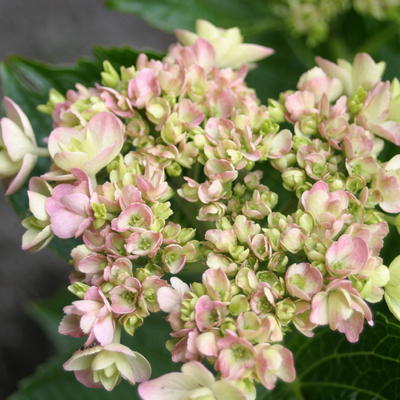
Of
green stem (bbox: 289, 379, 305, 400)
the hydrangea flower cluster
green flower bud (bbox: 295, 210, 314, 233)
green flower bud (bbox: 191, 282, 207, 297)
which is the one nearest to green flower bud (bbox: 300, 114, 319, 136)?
the hydrangea flower cluster

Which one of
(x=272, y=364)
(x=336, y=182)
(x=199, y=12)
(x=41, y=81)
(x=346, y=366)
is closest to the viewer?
(x=272, y=364)

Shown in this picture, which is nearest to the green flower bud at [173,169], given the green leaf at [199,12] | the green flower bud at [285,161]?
the green flower bud at [285,161]

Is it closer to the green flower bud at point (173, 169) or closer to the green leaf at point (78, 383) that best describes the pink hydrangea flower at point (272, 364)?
the green flower bud at point (173, 169)

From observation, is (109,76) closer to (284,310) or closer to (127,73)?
(127,73)

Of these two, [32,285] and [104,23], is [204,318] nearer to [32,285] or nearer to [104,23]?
[32,285]

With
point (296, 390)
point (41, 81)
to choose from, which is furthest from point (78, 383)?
point (41, 81)

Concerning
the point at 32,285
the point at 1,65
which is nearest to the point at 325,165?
the point at 1,65

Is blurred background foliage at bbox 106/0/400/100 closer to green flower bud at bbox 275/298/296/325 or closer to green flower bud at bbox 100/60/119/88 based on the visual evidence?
green flower bud at bbox 100/60/119/88
